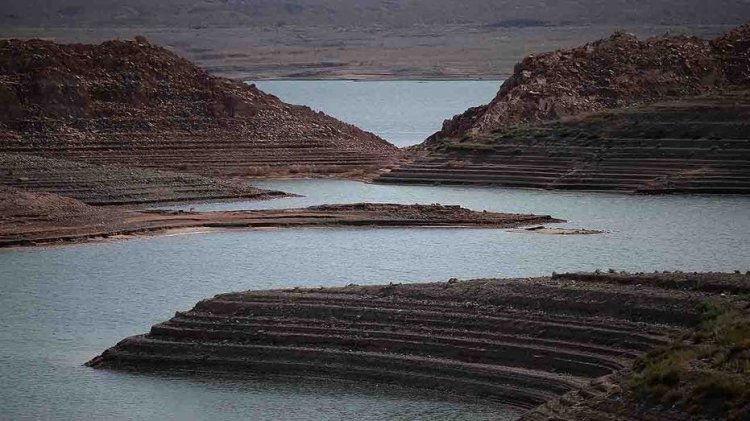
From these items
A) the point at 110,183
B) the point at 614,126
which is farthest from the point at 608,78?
the point at 110,183

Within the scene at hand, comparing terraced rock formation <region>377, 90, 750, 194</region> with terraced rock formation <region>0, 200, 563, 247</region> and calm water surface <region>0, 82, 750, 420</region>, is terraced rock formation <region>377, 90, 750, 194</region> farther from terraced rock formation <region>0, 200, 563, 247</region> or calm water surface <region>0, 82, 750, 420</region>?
terraced rock formation <region>0, 200, 563, 247</region>

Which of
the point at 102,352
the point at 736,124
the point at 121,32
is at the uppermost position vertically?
the point at 121,32

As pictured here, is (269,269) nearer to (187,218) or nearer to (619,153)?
(187,218)

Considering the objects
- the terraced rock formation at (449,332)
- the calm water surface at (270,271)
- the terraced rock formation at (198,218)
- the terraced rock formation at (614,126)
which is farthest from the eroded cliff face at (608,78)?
the terraced rock formation at (449,332)

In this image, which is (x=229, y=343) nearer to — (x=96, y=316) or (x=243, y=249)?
(x=96, y=316)

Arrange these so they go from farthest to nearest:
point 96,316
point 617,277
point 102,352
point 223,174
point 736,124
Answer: point 223,174
point 736,124
point 96,316
point 102,352
point 617,277

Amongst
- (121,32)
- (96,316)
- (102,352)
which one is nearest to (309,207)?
(96,316)
